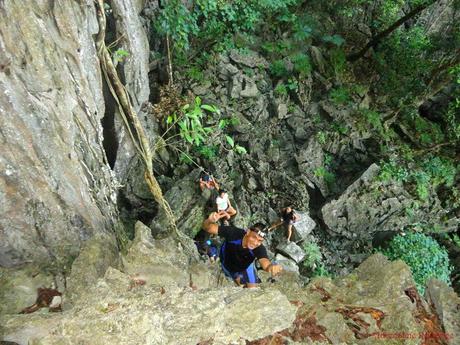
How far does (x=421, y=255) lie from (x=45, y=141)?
10.3 metres

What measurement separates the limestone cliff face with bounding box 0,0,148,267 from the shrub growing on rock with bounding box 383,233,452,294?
8796mm

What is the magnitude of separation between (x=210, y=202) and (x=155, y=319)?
6.68m

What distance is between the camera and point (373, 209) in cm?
1079

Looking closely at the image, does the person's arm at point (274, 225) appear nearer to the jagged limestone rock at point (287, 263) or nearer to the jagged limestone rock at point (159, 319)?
the jagged limestone rock at point (287, 263)

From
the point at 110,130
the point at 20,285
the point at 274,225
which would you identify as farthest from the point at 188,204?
the point at 20,285

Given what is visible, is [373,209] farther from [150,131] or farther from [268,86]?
[150,131]

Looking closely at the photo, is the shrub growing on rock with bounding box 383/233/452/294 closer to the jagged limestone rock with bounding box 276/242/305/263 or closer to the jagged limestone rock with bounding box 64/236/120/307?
the jagged limestone rock with bounding box 276/242/305/263

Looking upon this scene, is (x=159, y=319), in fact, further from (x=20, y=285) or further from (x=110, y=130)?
(x=110, y=130)

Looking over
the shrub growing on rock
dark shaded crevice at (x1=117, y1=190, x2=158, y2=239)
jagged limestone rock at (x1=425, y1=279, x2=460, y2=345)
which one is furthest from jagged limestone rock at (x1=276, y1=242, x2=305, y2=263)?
jagged limestone rock at (x1=425, y1=279, x2=460, y2=345)

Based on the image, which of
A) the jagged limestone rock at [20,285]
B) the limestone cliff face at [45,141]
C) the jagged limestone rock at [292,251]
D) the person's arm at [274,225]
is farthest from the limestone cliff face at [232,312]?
the person's arm at [274,225]

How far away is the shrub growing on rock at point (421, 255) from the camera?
31.2 feet

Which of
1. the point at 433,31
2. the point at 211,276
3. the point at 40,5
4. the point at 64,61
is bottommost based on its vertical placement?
the point at 211,276

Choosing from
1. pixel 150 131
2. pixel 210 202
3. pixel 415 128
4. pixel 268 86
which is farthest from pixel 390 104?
pixel 150 131

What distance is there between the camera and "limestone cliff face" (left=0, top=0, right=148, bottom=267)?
3.30 m
